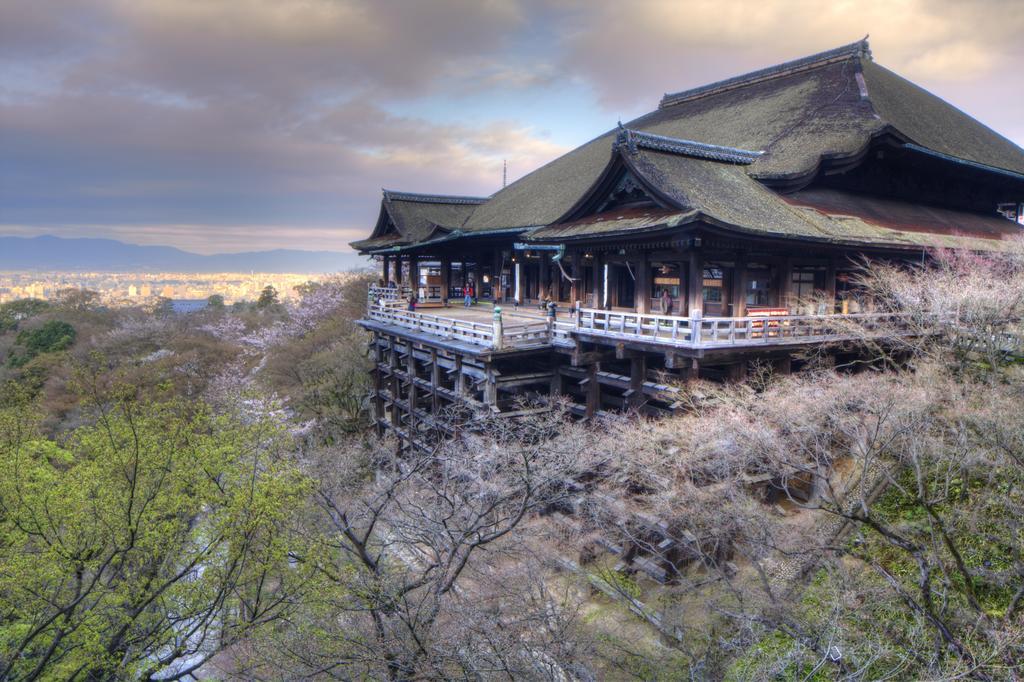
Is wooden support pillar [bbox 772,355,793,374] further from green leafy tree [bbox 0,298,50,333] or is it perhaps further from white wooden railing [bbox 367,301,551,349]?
green leafy tree [bbox 0,298,50,333]

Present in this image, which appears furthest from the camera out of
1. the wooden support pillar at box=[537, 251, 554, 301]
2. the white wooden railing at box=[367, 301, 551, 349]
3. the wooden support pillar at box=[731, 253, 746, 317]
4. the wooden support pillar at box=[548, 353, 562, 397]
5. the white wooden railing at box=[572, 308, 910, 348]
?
the wooden support pillar at box=[537, 251, 554, 301]

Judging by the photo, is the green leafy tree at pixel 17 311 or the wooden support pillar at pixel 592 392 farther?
the green leafy tree at pixel 17 311

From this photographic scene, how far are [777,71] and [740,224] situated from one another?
19.2 metres

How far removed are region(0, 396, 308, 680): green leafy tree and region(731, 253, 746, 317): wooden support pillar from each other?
11.8 metres

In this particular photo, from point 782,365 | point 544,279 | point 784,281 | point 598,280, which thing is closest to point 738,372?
point 782,365

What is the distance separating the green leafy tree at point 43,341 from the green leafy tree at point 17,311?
1228 cm

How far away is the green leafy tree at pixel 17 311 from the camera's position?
52.2 metres

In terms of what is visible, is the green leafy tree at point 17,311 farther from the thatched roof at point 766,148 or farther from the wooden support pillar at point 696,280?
the wooden support pillar at point 696,280

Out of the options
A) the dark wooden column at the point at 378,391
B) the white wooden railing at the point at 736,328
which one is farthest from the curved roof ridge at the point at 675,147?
the dark wooden column at the point at 378,391

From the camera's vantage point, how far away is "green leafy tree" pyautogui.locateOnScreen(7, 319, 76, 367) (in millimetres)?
40469

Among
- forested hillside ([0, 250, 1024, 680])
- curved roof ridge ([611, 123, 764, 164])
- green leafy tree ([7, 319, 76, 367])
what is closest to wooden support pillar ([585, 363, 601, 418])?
forested hillside ([0, 250, 1024, 680])

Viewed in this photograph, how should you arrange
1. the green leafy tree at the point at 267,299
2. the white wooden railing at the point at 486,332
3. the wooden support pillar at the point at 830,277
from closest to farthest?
the white wooden railing at the point at 486,332 < the wooden support pillar at the point at 830,277 < the green leafy tree at the point at 267,299

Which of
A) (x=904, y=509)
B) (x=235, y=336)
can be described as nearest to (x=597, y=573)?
(x=904, y=509)

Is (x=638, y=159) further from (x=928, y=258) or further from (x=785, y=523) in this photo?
(x=928, y=258)
